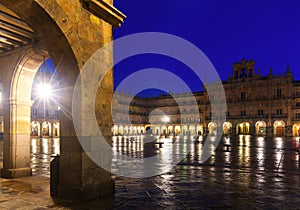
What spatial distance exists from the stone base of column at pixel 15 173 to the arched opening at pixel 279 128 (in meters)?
51.5

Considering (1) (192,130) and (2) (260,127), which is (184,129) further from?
(2) (260,127)

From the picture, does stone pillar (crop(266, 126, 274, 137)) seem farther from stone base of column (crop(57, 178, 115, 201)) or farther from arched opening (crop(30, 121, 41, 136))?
stone base of column (crop(57, 178, 115, 201))

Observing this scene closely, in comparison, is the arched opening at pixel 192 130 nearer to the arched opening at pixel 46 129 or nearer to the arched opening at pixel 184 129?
the arched opening at pixel 184 129

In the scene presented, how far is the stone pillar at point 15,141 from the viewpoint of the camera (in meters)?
6.63

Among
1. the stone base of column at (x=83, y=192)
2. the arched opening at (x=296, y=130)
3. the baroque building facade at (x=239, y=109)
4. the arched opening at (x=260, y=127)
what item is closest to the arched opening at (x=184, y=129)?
the baroque building facade at (x=239, y=109)

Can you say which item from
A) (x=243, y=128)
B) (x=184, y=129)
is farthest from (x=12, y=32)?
(x=184, y=129)

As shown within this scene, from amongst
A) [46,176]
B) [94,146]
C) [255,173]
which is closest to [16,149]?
[46,176]

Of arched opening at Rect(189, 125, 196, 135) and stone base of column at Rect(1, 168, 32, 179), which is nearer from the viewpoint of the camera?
stone base of column at Rect(1, 168, 32, 179)

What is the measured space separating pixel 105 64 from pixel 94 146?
5.66 ft

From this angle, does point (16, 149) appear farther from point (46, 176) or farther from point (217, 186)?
point (217, 186)

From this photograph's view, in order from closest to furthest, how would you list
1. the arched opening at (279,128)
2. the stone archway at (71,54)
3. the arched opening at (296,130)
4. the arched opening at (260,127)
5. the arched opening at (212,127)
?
the stone archway at (71,54), the arched opening at (296,130), the arched opening at (279,128), the arched opening at (260,127), the arched opening at (212,127)

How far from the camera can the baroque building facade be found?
49.8m

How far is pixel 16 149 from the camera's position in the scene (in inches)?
263

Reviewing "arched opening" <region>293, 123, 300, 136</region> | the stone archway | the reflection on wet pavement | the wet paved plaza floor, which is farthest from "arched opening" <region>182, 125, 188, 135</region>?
the stone archway
